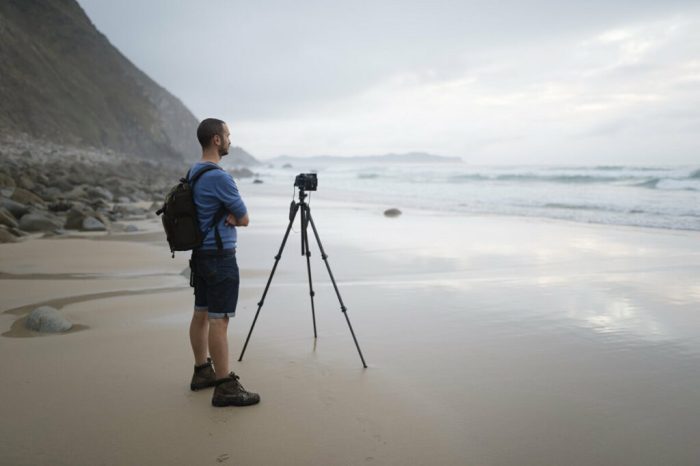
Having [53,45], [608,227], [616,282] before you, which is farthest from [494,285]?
[53,45]

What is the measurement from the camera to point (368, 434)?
284 centimetres

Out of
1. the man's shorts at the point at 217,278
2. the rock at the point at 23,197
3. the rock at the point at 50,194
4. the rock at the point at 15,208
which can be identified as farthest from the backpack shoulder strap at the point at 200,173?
the rock at the point at 50,194

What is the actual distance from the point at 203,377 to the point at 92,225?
28.2ft

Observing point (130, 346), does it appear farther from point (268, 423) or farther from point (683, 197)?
point (683, 197)

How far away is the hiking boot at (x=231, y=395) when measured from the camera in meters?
3.12

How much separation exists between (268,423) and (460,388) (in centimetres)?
138

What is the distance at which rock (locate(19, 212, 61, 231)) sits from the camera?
32.1 ft

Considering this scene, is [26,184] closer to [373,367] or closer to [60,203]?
[60,203]

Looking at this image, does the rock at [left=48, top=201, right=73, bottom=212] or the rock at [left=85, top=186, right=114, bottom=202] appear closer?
the rock at [left=48, top=201, right=73, bottom=212]

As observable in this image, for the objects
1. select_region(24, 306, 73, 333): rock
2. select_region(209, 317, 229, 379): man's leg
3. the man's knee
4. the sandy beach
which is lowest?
the sandy beach

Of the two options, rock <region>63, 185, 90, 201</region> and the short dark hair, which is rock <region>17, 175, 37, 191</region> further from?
the short dark hair

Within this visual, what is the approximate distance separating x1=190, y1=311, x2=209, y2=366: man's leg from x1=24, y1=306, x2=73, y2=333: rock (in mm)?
1894

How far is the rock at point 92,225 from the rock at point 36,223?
61 cm

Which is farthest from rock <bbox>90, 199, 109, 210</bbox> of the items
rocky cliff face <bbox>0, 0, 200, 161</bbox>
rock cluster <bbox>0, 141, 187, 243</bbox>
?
rocky cliff face <bbox>0, 0, 200, 161</bbox>
